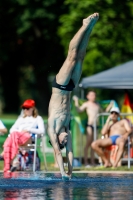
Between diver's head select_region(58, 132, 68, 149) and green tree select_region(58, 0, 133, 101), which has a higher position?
green tree select_region(58, 0, 133, 101)

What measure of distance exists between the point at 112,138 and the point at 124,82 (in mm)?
1280

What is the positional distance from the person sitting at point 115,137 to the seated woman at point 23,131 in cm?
150

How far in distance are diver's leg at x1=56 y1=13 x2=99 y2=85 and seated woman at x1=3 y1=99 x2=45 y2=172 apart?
3.60 metres

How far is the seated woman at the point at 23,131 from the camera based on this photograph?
16.4 meters

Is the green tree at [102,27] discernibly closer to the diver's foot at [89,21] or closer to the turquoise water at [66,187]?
the turquoise water at [66,187]

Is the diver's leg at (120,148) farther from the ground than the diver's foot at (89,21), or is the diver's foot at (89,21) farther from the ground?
the diver's foot at (89,21)

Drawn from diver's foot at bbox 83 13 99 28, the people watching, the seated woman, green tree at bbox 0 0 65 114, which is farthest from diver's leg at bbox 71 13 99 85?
green tree at bbox 0 0 65 114

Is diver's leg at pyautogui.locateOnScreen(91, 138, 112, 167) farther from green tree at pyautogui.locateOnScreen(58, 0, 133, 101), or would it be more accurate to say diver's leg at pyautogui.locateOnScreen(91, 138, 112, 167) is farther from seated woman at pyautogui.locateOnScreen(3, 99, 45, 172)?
green tree at pyautogui.locateOnScreen(58, 0, 133, 101)

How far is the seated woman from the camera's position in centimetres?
1636

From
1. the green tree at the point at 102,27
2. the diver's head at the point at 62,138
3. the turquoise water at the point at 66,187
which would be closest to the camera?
the turquoise water at the point at 66,187

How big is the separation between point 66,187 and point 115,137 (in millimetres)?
6599

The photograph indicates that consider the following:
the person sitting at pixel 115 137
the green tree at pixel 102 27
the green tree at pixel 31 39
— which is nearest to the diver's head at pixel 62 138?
the person sitting at pixel 115 137

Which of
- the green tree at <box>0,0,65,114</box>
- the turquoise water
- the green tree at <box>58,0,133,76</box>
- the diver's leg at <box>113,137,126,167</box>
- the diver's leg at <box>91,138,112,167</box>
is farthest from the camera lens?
the green tree at <box>0,0,65,114</box>

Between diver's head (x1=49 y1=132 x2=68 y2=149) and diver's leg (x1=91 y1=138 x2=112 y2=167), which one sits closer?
diver's head (x1=49 y1=132 x2=68 y2=149)
